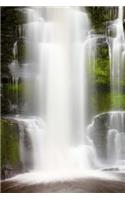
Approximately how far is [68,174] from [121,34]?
39.9 inches

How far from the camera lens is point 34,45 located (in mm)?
2906

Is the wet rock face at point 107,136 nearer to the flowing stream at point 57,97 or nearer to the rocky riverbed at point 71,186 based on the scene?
the flowing stream at point 57,97

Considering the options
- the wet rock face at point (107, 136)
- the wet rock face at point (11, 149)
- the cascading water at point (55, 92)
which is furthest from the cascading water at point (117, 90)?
the wet rock face at point (11, 149)

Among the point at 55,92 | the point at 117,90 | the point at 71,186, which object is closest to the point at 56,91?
the point at 55,92

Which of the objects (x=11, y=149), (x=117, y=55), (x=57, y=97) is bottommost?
(x=11, y=149)

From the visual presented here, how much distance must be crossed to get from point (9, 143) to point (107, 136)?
66 centimetres

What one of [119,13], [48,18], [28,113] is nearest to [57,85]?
[28,113]

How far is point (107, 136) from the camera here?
9.57ft

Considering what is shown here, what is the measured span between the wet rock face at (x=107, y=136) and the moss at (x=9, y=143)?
1.65 feet

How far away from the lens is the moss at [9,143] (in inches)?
113

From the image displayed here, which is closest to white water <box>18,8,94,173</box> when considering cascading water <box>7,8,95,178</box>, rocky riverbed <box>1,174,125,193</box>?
cascading water <box>7,8,95,178</box>

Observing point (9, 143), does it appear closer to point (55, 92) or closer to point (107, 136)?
point (55, 92)

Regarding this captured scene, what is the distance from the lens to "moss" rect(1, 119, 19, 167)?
2877mm
